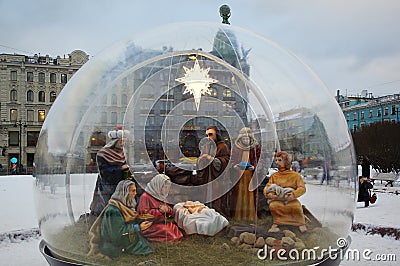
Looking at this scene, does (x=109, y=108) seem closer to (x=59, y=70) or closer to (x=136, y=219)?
(x=136, y=219)

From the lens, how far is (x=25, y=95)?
152 feet

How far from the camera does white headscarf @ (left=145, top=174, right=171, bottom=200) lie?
5.78m

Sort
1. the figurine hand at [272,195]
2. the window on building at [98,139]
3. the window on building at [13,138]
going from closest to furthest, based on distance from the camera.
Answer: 1. the figurine hand at [272,195]
2. the window on building at [98,139]
3. the window on building at [13,138]

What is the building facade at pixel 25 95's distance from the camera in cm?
4538

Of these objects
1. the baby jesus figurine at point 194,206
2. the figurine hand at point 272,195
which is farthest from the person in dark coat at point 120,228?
the figurine hand at point 272,195

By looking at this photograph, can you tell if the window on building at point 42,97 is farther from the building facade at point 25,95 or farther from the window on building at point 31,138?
the window on building at point 31,138

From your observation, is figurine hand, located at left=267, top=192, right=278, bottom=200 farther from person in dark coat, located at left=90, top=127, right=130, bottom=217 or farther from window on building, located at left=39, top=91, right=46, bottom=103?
window on building, located at left=39, top=91, right=46, bottom=103

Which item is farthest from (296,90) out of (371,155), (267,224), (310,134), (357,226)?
(371,155)

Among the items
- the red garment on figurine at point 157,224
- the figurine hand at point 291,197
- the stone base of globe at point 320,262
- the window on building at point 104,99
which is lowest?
the stone base of globe at point 320,262

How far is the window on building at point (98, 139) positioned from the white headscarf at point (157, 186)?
82 centimetres

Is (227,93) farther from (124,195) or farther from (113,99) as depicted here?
(124,195)

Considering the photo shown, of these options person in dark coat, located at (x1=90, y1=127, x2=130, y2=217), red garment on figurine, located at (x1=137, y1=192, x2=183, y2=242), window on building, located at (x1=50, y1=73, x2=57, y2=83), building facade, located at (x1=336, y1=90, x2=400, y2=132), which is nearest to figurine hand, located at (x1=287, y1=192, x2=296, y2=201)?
red garment on figurine, located at (x1=137, y1=192, x2=183, y2=242)

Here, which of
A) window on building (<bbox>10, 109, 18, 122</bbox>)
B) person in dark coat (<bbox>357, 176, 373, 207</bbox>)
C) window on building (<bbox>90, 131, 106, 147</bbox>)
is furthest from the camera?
window on building (<bbox>10, 109, 18, 122</bbox>)

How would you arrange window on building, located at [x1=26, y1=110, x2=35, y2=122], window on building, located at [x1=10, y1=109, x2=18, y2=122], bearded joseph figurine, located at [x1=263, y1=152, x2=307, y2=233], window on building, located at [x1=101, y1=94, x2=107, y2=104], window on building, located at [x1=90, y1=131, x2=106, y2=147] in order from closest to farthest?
1. bearded joseph figurine, located at [x1=263, y1=152, x2=307, y2=233]
2. window on building, located at [x1=90, y1=131, x2=106, y2=147]
3. window on building, located at [x1=101, y1=94, x2=107, y2=104]
4. window on building, located at [x1=26, y1=110, x2=35, y2=122]
5. window on building, located at [x1=10, y1=109, x2=18, y2=122]
